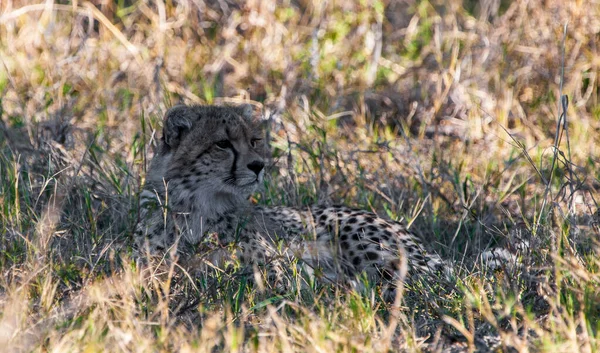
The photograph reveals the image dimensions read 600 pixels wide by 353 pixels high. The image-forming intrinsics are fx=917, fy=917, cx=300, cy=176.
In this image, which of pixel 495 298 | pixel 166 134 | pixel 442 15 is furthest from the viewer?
pixel 442 15

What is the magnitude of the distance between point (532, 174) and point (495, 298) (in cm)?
213

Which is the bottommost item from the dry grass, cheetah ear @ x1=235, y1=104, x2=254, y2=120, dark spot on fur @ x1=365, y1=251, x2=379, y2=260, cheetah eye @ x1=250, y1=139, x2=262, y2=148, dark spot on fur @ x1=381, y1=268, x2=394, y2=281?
dark spot on fur @ x1=381, y1=268, x2=394, y2=281

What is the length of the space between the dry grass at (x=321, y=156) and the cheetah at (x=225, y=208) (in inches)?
5.6

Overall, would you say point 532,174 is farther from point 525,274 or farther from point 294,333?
point 294,333

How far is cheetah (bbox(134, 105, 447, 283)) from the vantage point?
375cm

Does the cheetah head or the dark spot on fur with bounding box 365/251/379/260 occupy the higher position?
the cheetah head

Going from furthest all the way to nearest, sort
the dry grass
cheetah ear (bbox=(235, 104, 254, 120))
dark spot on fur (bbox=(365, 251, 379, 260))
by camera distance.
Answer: cheetah ear (bbox=(235, 104, 254, 120)) < dark spot on fur (bbox=(365, 251, 379, 260)) < the dry grass

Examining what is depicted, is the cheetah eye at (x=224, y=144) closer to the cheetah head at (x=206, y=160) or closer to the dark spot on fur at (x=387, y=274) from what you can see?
the cheetah head at (x=206, y=160)

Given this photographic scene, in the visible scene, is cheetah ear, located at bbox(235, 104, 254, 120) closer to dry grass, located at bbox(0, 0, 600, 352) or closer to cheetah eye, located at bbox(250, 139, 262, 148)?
cheetah eye, located at bbox(250, 139, 262, 148)

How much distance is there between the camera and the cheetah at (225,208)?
148 inches

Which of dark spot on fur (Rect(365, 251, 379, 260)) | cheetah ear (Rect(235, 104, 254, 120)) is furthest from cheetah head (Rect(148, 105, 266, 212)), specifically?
dark spot on fur (Rect(365, 251, 379, 260))

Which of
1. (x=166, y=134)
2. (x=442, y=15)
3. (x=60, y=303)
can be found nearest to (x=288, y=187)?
(x=166, y=134)

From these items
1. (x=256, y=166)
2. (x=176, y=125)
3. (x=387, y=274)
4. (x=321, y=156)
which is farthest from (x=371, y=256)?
(x=176, y=125)

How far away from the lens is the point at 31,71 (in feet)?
19.6
